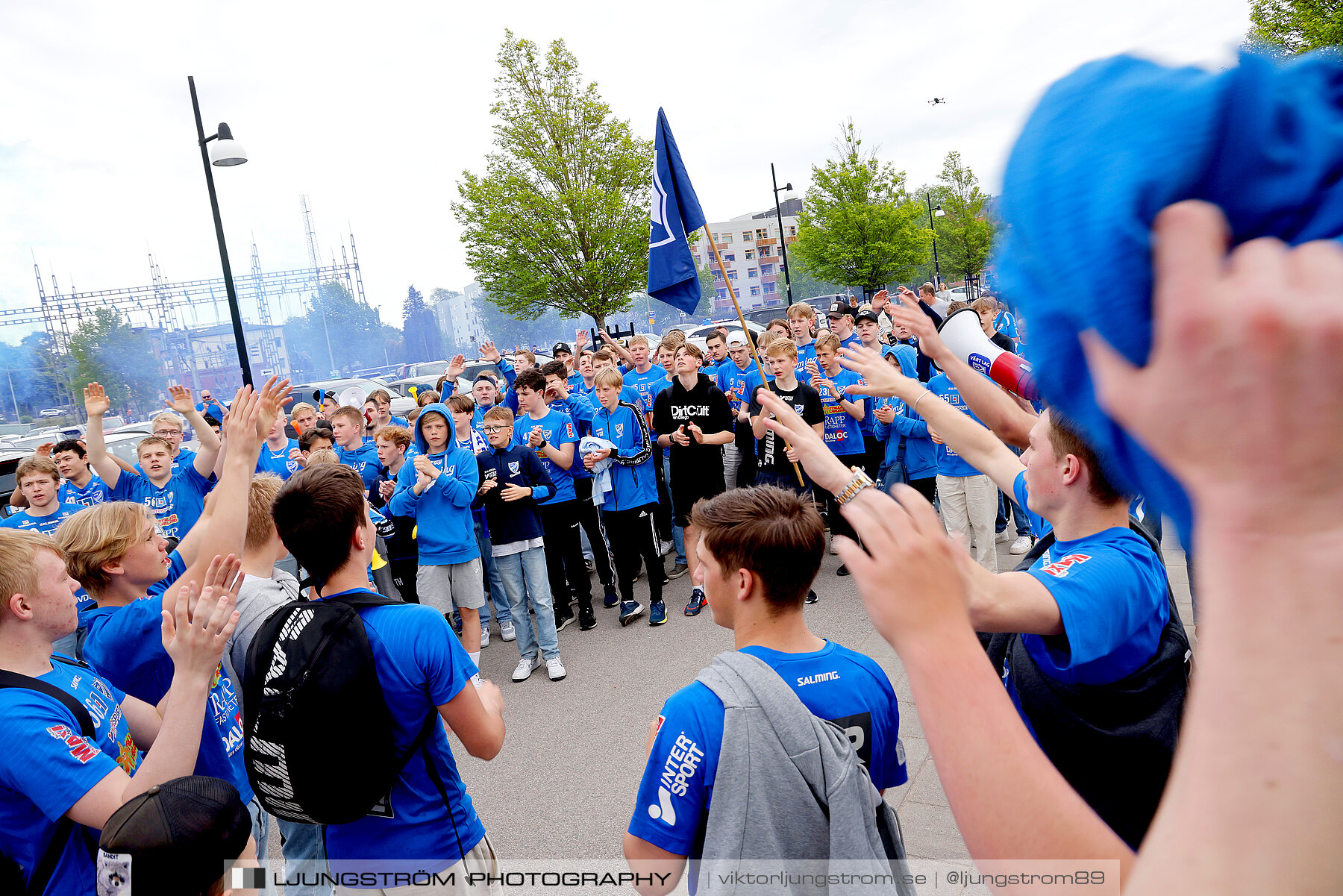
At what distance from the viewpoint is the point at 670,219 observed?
6.64 m

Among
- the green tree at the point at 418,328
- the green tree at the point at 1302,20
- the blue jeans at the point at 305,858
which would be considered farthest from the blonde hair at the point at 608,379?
the green tree at the point at 418,328

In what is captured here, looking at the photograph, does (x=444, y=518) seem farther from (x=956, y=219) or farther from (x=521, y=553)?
(x=956, y=219)

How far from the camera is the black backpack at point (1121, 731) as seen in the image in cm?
183

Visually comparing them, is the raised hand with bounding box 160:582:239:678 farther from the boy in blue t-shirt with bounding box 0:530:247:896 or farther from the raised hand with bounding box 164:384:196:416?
the raised hand with bounding box 164:384:196:416

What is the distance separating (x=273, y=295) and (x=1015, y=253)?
73.1 m

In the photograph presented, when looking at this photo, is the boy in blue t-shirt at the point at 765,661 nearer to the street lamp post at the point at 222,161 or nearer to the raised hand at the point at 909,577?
the raised hand at the point at 909,577

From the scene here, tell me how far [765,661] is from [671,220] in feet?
17.1

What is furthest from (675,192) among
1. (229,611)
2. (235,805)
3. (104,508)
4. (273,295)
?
(273,295)

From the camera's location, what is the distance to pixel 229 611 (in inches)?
86.8

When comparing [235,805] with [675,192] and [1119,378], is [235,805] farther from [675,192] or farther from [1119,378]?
[675,192]

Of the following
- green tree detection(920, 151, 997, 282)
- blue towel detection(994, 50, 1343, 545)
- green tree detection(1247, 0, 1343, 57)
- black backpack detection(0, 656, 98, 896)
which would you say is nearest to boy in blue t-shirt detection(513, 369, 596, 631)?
black backpack detection(0, 656, 98, 896)

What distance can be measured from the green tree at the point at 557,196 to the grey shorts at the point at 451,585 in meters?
19.6

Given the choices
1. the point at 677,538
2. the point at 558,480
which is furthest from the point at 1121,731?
the point at 677,538

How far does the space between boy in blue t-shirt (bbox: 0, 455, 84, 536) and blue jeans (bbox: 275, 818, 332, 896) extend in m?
4.87
